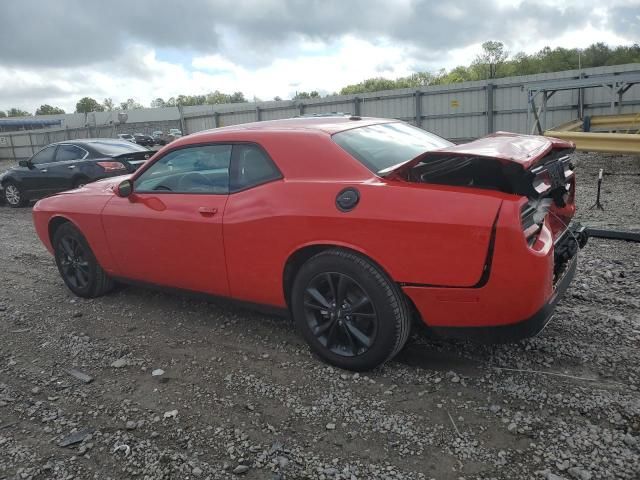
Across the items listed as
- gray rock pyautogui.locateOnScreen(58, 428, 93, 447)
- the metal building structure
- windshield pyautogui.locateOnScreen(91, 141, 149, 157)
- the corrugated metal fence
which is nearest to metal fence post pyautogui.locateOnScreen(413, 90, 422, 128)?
the corrugated metal fence

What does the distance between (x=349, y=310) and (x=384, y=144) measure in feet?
4.00

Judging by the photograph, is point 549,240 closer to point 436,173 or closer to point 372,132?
point 436,173

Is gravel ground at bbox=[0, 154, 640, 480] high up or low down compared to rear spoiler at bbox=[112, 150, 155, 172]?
down

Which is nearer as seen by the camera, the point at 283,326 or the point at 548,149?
the point at 548,149

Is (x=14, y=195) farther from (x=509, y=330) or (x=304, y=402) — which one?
(x=509, y=330)

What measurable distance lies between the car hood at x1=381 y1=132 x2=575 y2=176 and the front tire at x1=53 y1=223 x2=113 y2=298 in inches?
121

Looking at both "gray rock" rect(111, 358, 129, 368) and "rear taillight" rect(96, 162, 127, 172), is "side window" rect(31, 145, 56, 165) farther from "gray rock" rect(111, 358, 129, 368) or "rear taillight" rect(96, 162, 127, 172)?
"gray rock" rect(111, 358, 129, 368)

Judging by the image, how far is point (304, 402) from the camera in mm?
2898

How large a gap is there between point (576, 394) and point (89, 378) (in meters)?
3.00

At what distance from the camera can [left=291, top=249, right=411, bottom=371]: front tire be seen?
2.87 meters

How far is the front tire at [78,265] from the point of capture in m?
4.70

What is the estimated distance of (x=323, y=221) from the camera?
9.78 ft

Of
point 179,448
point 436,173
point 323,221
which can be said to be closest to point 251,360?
point 179,448

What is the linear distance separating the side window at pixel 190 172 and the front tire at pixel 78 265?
1.01 metres
